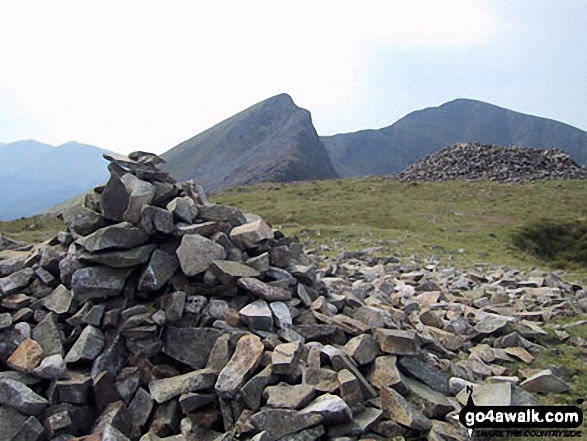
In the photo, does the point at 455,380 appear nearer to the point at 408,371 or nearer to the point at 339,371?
the point at 408,371

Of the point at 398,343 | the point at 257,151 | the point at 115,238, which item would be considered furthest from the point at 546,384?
the point at 257,151

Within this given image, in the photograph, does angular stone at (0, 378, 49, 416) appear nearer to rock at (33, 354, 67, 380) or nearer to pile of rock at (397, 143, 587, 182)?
rock at (33, 354, 67, 380)

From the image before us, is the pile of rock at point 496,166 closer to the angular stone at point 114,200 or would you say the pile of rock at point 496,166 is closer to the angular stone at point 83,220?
the angular stone at point 114,200

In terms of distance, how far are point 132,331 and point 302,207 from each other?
26826 mm

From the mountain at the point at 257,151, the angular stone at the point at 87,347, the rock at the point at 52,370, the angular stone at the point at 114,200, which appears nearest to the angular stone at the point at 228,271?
the angular stone at the point at 87,347

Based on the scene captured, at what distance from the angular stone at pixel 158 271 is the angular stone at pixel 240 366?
5.34ft

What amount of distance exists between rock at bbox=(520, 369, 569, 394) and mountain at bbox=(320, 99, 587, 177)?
122060mm

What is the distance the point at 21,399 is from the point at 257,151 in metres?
105

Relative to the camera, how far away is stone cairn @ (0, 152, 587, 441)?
5.25 m

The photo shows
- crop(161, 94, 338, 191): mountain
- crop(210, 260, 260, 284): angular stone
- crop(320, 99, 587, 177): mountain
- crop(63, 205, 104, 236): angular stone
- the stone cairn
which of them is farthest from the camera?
crop(320, 99, 587, 177): mountain

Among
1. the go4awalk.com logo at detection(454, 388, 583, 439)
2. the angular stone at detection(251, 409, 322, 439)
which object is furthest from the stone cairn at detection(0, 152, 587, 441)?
the go4awalk.com logo at detection(454, 388, 583, 439)

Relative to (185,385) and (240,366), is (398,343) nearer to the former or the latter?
(240,366)

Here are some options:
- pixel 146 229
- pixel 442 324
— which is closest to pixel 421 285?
pixel 442 324

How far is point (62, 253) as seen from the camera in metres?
7.66
